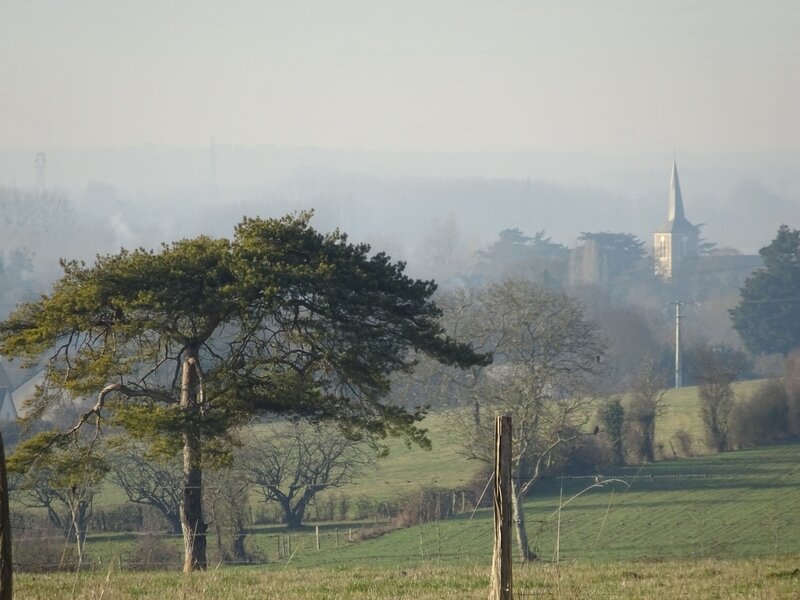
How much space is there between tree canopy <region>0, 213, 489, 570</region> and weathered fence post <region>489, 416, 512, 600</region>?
1415 centimetres

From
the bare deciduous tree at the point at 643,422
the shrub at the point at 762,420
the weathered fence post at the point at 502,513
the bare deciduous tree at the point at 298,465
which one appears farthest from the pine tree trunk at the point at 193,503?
the shrub at the point at 762,420

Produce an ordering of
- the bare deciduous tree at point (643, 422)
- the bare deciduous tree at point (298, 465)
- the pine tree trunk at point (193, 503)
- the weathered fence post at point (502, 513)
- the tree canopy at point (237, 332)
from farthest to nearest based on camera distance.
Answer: the bare deciduous tree at point (643, 422)
the bare deciduous tree at point (298, 465)
the tree canopy at point (237, 332)
the pine tree trunk at point (193, 503)
the weathered fence post at point (502, 513)

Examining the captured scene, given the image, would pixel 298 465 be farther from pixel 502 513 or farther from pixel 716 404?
pixel 502 513

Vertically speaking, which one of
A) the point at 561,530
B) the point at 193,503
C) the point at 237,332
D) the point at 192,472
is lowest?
the point at 561,530

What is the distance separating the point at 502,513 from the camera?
847cm

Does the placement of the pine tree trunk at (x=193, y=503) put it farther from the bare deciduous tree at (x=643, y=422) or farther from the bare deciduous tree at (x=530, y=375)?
the bare deciduous tree at (x=643, y=422)

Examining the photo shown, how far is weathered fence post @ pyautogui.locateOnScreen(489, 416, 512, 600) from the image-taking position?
844 cm

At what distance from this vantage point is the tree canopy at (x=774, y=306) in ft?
352

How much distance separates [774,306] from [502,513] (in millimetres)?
106251

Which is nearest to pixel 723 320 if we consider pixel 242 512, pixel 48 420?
pixel 48 420

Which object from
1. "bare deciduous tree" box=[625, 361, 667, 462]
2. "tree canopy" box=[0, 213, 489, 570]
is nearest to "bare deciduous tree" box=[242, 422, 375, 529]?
"bare deciduous tree" box=[625, 361, 667, 462]

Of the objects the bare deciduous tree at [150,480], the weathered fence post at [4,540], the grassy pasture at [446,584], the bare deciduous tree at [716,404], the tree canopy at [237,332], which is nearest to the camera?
the weathered fence post at [4,540]

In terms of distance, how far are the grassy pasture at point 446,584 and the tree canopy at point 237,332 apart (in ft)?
27.9

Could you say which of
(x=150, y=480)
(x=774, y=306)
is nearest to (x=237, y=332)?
(x=150, y=480)
